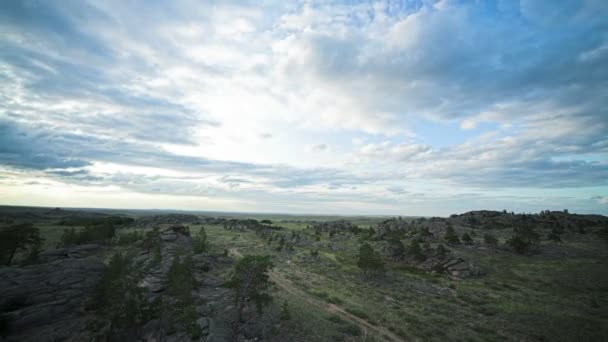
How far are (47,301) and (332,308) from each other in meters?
24.8

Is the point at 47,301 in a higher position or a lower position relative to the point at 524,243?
lower

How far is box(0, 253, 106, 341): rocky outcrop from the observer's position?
1788cm

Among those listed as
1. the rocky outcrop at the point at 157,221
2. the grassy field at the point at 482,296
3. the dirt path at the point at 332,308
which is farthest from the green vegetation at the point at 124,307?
the rocky outcrop at the point at 157,221

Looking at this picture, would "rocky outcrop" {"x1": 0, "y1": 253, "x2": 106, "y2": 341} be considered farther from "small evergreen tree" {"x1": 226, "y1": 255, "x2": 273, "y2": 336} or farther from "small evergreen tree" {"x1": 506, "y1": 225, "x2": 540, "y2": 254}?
"small evergreen tree" {"x1": 506, "y1": 225, "x2": 540, "y2": 254}

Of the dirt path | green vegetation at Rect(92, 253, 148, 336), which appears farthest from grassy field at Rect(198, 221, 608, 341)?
green vegetation at Rect(92, 253, 148, 336)

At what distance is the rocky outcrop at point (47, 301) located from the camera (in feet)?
58.6

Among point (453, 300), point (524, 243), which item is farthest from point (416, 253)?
point (524, 243)

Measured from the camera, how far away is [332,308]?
24.7 m

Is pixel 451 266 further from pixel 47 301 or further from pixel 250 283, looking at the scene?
pixel 47 301

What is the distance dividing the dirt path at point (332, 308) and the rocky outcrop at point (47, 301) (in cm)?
1836

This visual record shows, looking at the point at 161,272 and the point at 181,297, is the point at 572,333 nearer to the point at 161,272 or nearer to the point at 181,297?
the point at 181,297

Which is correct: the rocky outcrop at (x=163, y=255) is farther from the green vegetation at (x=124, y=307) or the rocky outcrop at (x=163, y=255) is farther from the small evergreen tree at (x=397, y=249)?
the small evergreen tree at (x=397, y=249)

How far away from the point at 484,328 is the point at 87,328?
31.2 m

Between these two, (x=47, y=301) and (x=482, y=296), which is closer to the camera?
(x=47, y=301)
